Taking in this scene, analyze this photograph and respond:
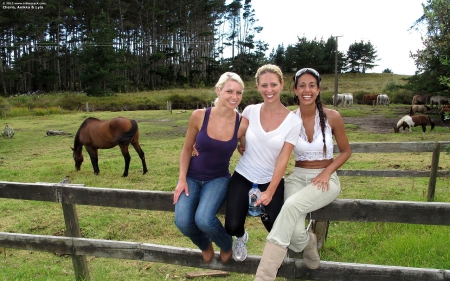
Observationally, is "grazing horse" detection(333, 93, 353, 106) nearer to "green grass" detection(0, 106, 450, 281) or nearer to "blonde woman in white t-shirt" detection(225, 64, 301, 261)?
"green grass" detection(0, 106, 450, 281)

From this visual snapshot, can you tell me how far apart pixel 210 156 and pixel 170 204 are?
48cm

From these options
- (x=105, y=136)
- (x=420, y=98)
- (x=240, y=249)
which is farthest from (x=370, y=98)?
(x=240, y=249)

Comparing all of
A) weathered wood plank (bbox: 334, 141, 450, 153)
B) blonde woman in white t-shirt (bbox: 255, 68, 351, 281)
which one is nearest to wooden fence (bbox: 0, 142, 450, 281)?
blonde woman in white t-shirt (bbox: 255, 68, 351, 281)

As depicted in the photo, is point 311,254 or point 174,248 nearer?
point 311,254

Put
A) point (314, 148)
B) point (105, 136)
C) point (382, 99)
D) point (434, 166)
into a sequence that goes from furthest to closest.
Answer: point (382, 99) → point (105, 136) → point (434, 166) → point (314, 148)

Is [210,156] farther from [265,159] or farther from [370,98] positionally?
[370,98]

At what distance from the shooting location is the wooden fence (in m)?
2.42

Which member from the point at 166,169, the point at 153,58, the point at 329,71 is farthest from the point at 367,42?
the point at 166,169

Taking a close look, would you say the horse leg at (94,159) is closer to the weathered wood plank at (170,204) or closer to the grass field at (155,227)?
the grass field at (155,227)

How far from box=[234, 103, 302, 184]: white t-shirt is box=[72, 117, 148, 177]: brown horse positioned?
6862 mm

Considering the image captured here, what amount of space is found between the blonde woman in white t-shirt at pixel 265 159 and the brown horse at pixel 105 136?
684 cm

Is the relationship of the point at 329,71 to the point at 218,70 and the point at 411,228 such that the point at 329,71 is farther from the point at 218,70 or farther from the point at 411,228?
the point at 411,228

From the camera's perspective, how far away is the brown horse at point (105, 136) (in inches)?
366

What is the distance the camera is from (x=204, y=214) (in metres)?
2.55
